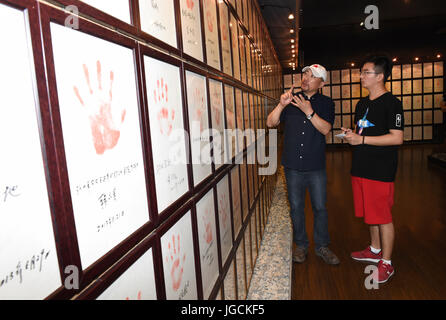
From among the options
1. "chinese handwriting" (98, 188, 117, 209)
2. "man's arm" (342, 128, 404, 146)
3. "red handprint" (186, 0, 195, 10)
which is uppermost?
"red handprint" (186, 0, 195, 10)

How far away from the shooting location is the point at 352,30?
22.3 feet

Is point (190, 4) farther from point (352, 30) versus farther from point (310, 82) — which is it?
point (352, 30)

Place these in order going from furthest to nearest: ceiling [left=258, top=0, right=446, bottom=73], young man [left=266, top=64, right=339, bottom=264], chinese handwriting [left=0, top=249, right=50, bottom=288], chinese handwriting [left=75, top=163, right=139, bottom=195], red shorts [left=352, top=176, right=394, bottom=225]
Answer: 1. ceiling [left=258, top=0, right=446, bottom=73]
2. young man [left=266, top=64, right=339, bottom=264]
3. red shorts [left=352, top=176, right=394, bottom=225]
4. chinese handwriting [left=75, top=163, right=139, bottom=195]
5. chinese handwriting [left=0, top=249, right=50, bottom=288]

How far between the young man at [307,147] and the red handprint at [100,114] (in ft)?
5.08

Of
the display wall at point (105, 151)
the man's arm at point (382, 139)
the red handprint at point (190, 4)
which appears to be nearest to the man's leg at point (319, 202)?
the man's arm at point (382, 139)

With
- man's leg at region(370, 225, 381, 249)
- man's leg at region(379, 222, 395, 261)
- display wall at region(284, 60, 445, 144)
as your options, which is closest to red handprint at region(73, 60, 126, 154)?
man's leg at region(379, 222, 395, 261)

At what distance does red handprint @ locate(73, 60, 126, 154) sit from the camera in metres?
0.42

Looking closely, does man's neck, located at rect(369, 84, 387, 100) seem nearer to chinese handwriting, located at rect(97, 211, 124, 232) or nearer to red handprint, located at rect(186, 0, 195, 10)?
red handprint, located at rect(186, 0, 195, 10)

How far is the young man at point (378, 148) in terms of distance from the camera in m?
1.75

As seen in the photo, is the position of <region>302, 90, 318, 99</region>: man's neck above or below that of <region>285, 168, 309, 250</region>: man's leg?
above

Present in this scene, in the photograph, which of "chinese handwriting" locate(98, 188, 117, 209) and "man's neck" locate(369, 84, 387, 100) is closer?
"chinese handwriting" locate(98, 188, 117, 209)

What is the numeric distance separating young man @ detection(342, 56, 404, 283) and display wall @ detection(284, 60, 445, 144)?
6697mm
